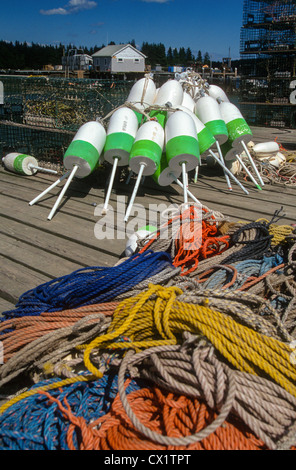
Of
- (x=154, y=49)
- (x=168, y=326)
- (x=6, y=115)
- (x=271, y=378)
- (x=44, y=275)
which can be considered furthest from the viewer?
(x=154, y=49)

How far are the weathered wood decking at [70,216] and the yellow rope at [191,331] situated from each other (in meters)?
0.81

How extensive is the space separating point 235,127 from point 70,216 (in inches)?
84.2

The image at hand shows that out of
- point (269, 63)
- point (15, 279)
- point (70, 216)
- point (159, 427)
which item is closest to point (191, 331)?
point (159, 427)

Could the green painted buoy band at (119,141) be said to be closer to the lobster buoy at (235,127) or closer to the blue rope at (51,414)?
the lobster buoy at (235,127)

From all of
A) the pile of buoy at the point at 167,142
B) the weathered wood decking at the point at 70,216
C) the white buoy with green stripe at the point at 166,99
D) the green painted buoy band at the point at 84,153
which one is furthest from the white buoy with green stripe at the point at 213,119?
the green painted buoy band at the point at 84,153

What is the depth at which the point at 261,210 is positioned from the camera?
355cm

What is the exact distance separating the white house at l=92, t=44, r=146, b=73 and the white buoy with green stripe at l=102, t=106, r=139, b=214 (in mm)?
60323

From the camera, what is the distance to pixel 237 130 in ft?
14.0

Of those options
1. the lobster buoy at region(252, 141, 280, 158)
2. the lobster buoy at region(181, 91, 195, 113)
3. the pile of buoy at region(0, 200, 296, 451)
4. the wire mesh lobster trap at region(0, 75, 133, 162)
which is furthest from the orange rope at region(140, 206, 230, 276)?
the lobster buoy at region(252, 141, 280, 158)

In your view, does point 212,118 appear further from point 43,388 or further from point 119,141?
point 43,388

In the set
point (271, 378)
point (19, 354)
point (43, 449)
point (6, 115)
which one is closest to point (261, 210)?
point (271, 378)

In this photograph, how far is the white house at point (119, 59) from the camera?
60031 mm

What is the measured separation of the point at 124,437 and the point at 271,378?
0.56 meters
